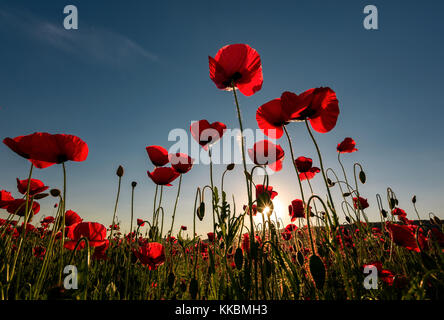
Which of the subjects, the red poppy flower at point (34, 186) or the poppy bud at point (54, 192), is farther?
the red poppy flower at point (34, 186)

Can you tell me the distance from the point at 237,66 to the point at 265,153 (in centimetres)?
75

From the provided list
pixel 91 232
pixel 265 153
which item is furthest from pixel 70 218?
pixel 265 153

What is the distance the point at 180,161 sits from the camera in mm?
2303

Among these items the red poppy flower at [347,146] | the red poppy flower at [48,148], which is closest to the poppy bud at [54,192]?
the red poppy flower at [48,148]

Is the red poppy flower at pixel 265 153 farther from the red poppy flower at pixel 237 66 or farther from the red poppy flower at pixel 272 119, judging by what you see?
the red poppy flower at pixel 237 66

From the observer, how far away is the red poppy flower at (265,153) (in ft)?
6.20

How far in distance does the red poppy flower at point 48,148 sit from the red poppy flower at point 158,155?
2.35 ft

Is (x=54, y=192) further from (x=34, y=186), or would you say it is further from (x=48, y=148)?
(x=34, y=186)

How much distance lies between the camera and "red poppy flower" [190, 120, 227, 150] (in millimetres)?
1991

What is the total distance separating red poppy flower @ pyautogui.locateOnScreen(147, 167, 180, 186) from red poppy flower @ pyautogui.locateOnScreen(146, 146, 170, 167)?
0.44ft

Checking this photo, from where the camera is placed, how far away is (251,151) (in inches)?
76.4
